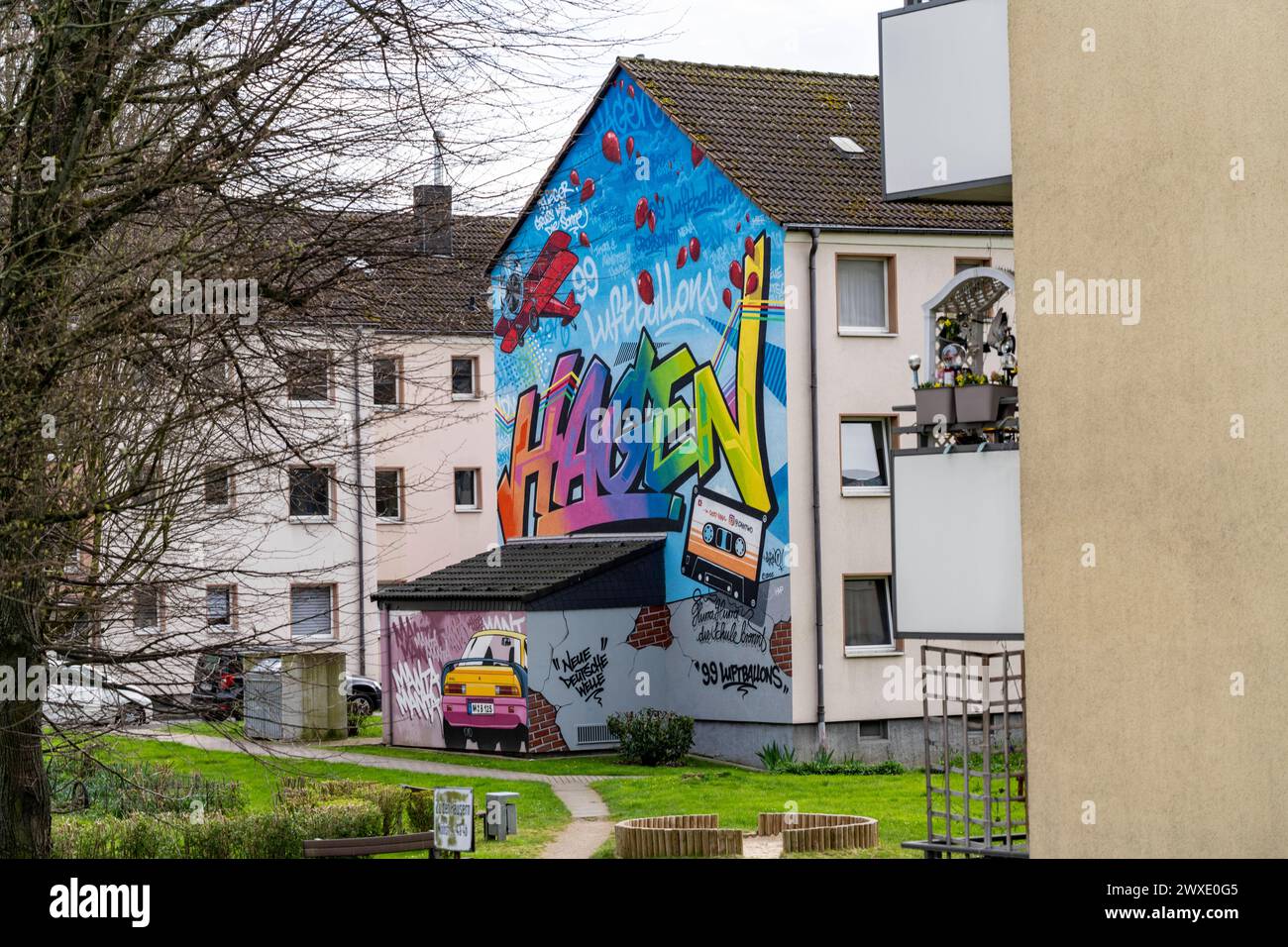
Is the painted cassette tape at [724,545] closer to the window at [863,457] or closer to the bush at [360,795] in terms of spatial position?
the window at [863,457]

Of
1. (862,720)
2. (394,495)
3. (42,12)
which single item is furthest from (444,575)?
(42,12)

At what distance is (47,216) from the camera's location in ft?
36.4

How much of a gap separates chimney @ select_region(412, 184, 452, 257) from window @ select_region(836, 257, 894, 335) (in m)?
20.4

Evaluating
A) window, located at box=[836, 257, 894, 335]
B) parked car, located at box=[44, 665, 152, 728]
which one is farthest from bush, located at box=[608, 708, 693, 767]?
parked car, located at box=[44, 665, 152, 728]

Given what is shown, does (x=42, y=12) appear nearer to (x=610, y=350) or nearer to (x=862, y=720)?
(x=862, y=720)

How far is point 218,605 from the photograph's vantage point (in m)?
12.6

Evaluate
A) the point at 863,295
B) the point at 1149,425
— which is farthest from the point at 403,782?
the point at 1149,425

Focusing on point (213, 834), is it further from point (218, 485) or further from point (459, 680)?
point (459, 680)

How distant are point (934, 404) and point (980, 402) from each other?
51 cm

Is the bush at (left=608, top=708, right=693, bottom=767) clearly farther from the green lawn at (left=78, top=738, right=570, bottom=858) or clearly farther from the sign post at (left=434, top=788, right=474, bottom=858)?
the sign post at (left=434, top=788, right=474, bottom=858)

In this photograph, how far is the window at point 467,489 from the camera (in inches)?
1964

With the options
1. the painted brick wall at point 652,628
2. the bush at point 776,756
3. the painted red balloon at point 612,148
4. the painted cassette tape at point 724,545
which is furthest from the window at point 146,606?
the painted red balloon at point 612,148

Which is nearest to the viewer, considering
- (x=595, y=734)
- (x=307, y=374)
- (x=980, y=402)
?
(x=307, y=374)

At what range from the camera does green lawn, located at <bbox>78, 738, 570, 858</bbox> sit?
20516 mm
